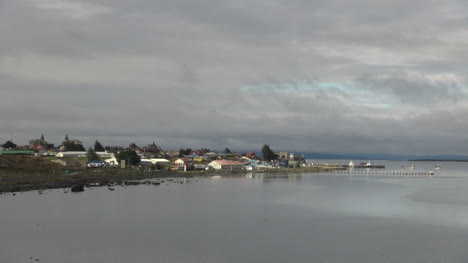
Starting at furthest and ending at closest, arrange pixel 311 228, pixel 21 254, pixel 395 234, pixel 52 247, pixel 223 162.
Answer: pixel 223 162, pixel 311 228, pixel 395 234, pixel 52 247, pixel 21 254

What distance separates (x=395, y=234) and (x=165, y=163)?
377 feet

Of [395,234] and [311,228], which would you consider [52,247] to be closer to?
[311,228]

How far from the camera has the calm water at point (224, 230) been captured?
28.6m

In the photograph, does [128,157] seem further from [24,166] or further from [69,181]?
[69,181]

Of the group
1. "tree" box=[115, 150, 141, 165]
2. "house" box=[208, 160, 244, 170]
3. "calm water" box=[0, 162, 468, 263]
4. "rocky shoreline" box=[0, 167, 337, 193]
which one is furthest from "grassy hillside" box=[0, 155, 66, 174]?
"house" box=[208, 160, 244, 170]

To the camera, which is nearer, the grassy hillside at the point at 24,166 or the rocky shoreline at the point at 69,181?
the rocky shoreline at the point at 69,181

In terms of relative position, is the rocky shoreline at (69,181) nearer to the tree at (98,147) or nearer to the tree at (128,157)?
the tree at (128,157)

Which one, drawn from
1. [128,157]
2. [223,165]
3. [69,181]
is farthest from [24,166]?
[223,165]

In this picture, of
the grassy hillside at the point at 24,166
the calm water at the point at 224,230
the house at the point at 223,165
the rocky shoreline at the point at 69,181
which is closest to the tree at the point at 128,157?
the rocky shoreline at the point at 69,181

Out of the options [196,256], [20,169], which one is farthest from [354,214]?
[20,169]

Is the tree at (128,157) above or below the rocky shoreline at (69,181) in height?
above

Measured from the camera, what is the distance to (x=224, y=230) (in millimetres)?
37094

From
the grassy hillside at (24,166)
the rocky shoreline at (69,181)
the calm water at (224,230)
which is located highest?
the grassy hillside at (24,166)

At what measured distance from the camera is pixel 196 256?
28.2 meters
